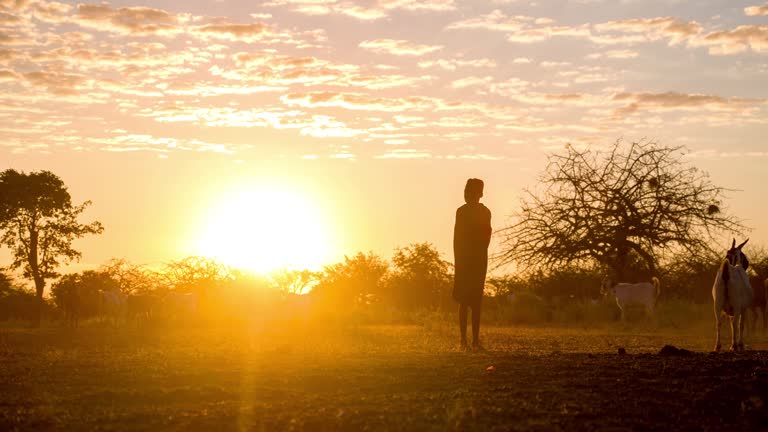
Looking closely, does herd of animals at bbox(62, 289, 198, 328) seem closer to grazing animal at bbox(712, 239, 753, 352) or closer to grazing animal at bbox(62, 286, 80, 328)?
grazing animal at bbox(62, 286, 80, 328)

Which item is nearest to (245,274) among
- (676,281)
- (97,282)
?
(97,282)

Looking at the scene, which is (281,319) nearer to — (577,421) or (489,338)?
(489,338)

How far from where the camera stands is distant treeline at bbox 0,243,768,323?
30219mm

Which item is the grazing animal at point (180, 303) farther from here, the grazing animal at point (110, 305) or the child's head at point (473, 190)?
the child's head at point (473, 190)

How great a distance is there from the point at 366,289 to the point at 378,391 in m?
39.9

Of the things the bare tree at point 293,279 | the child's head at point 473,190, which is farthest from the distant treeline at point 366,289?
the child's head at point 473,190

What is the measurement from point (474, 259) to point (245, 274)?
25.9 m

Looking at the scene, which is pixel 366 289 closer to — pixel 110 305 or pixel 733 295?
pixel 110 305

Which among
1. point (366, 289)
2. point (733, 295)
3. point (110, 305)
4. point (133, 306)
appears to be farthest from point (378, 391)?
point (366, 289)

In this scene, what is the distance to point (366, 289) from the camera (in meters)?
49.3

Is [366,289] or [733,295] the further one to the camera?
[366,289]

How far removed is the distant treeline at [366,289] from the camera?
99.1 feet

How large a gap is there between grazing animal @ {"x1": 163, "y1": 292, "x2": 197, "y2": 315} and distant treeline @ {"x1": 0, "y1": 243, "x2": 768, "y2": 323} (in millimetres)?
552

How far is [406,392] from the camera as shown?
30.5 feet
